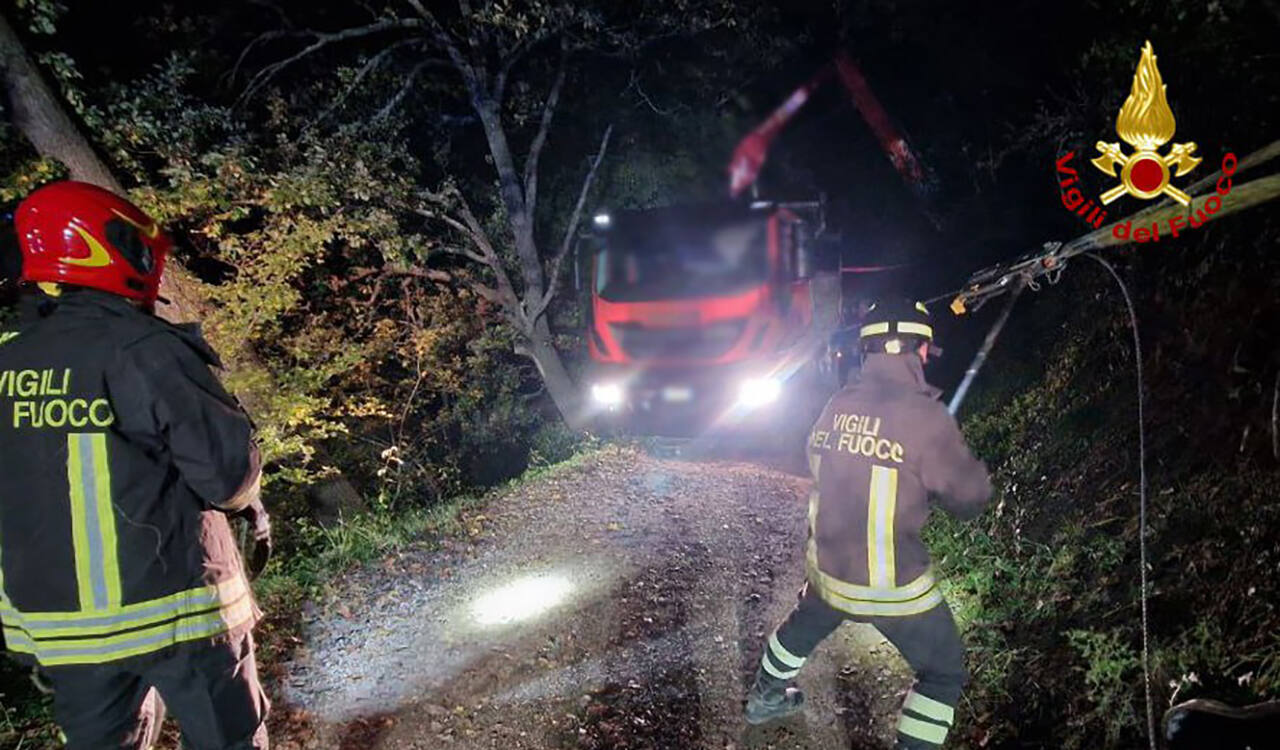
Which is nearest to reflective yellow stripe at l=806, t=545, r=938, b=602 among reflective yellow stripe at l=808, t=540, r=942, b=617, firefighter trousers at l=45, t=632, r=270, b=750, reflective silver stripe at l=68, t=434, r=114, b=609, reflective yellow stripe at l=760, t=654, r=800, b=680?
reflective yellow stripe at l=808, t=540, r=942, b=617

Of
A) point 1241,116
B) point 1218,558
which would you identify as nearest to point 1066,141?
point 1241,116

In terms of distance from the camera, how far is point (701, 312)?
7.92 m

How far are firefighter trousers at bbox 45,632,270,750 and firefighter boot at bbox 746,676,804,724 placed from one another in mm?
2198

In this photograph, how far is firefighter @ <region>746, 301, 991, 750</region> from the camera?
2.62 meters

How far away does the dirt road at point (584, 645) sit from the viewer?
3418mm

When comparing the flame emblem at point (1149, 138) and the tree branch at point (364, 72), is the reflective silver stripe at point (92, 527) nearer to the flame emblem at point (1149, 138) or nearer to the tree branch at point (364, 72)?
the flame emblem at point (1149, 138)

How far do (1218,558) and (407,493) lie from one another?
901 centimetres

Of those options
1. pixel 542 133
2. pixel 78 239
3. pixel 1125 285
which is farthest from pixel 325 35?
pixel 1125 285

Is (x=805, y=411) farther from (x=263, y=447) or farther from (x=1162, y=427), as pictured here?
(x=263, y=447)

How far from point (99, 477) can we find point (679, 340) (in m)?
6.39

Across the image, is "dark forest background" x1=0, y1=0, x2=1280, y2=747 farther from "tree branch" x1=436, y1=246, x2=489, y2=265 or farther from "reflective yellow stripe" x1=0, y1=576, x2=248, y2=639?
"reflective yellow stripe" x1=0, y1=576, x2=248, y2=639

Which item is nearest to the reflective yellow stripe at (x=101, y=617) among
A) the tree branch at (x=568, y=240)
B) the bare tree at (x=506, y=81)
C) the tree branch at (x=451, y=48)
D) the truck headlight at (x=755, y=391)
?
the truck headlight at (x=755, y=391)

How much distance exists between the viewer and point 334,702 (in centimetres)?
369

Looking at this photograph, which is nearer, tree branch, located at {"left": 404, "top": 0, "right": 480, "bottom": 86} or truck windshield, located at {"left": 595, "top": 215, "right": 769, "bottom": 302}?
truck windshield, located at {"left": 595, "top": 215, "right": 769, "bottom": 302}
